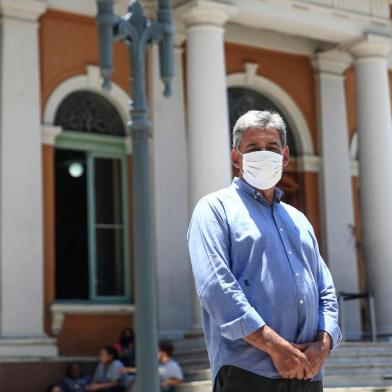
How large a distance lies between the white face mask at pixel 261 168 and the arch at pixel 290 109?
1282 centimetres

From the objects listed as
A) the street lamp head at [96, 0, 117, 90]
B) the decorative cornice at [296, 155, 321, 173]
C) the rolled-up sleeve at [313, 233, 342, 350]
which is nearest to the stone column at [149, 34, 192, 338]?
the decorative cornice at [296, 155, 321, 173]

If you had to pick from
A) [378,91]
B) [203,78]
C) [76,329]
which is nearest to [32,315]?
[76,329]

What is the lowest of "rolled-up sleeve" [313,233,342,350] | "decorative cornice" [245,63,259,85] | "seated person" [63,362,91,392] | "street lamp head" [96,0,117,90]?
"seated person" [63,362,91,392]

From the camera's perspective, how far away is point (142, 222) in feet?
28.5

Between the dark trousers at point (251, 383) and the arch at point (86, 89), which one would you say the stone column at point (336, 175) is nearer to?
the arch at point (86, 89)

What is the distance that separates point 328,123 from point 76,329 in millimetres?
5815

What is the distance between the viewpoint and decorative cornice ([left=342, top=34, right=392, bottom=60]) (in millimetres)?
15891

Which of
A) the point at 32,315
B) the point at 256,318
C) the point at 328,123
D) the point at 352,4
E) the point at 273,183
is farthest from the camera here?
the point at 328,123

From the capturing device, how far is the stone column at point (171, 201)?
47.6 ft

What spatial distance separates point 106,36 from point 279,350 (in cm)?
588

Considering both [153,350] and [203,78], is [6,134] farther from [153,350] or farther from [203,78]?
[153,350]

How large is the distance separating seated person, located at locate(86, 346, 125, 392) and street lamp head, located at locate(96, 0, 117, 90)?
494 cm

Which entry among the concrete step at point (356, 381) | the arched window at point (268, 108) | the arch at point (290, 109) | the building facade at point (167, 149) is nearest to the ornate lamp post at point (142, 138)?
the concrete step at point (356, 381)

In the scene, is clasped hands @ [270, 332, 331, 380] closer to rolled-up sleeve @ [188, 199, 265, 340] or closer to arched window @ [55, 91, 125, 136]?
rolled-up sleeve @ [188, 199, 265, 340]
